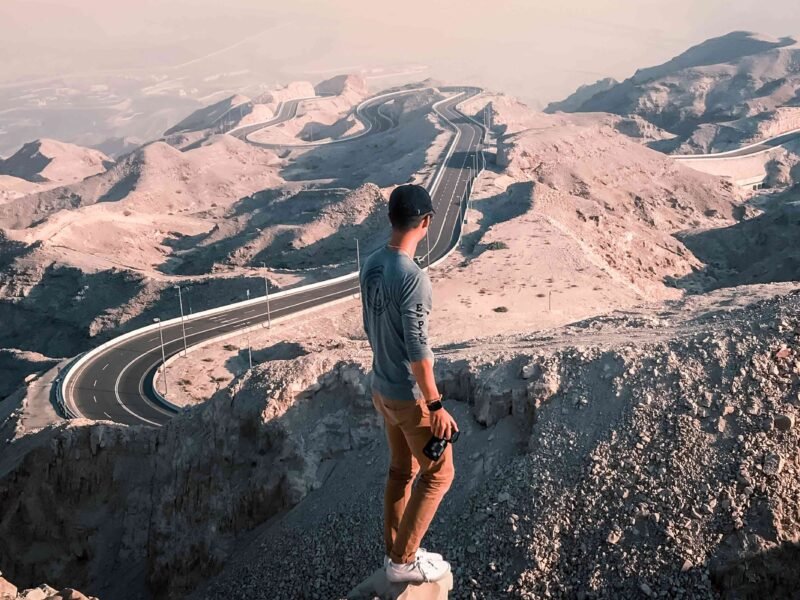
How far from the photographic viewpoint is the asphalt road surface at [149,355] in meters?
37.5

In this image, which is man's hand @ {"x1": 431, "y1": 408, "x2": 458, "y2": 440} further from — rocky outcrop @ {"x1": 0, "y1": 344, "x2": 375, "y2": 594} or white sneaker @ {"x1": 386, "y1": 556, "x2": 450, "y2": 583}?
rocky outcrop @ {"x1": 0, "y1": 344, "x2": 375, "y2": 594}

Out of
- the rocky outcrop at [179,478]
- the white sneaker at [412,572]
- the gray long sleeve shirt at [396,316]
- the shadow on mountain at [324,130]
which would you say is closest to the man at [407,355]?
the gray long sleeve shirt at [396,316]

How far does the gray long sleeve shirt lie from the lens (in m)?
8.44

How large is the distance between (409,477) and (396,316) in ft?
7.91

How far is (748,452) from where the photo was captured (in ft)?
42.7

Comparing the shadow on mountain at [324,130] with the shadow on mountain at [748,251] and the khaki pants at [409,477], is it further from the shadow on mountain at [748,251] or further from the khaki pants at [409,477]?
the khaki pants at [409,477]

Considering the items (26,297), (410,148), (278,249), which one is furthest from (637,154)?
(26,297)

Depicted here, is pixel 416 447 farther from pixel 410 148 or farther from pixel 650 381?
pixel 410 148

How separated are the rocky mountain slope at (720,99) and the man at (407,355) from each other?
129453mm

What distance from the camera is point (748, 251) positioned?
67438mm

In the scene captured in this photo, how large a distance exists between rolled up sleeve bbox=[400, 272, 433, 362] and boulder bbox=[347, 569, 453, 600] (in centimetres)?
336

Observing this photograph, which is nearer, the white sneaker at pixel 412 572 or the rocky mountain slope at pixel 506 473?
the white sneaker at pixel 412 572

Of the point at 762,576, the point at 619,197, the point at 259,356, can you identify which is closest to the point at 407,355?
the point at 762,576

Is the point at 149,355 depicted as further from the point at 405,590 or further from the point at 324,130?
the point at 324,130
